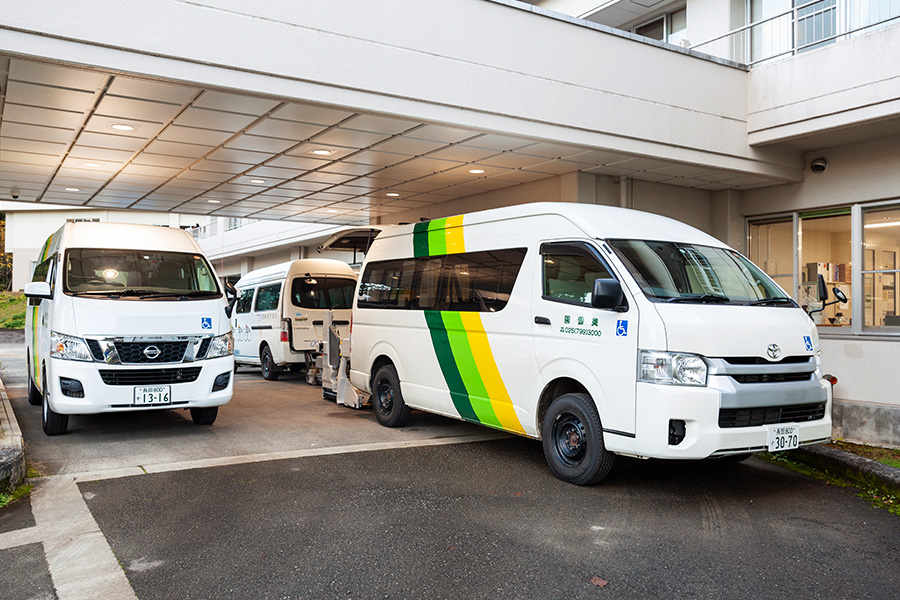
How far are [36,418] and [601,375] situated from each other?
288 inches

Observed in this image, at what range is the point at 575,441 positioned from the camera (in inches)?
243

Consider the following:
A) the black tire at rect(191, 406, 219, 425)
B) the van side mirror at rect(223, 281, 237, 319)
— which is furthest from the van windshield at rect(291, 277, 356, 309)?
the black tire at rect(191, 406, 219, 425)

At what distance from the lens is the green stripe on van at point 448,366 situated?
744 centimetres

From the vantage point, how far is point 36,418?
9.16 metres

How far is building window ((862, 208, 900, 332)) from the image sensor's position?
11023 mm

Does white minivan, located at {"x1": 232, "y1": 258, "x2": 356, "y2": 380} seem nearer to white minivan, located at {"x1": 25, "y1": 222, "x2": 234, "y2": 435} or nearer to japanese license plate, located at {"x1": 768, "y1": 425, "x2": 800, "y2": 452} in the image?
white minivan, located at {"x1": 25, "y1": 222, "x2": 234, "y2": 435}

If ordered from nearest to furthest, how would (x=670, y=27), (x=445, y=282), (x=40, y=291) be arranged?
1. (x=445, y=282)
2. (x=40, y=291)
3. (x=670, y=27)

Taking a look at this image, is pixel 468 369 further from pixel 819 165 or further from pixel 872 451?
pixel 819 165

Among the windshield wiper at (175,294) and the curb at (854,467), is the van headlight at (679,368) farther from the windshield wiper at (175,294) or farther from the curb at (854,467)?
the windshield wiper at (175,294)

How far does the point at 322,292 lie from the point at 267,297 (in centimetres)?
161

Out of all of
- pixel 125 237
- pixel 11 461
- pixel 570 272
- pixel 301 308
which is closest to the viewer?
pixel 11 461

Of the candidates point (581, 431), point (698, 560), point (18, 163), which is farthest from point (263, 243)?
point (698, 560)

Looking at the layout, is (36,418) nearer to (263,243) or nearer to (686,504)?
(686,504)

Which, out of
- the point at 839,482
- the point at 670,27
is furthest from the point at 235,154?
the point at 670,27
